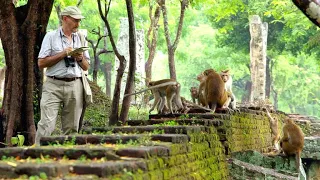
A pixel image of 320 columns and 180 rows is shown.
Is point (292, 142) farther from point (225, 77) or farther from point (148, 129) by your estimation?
point (148, 129)

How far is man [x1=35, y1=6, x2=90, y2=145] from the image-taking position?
27.1 feet

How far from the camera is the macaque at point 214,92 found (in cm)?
1195

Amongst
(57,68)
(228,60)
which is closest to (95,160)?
(57,68)

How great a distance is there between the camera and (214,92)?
11961mm

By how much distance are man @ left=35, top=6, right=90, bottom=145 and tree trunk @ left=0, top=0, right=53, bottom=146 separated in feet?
3.65

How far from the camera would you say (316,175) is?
56.7 feet

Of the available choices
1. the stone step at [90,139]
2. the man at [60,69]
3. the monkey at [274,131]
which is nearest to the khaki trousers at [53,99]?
the man at [60,69]

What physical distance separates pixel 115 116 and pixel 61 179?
24.2 feet

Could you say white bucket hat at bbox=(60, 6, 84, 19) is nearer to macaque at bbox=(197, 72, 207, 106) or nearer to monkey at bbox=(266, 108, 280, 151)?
macaque at bbox=(197, 72, 207, 106)

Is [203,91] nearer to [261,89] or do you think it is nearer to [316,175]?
[316,175]

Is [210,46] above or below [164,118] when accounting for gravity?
above

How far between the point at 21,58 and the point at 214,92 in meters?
3.95

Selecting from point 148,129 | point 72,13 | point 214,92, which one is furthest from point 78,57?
point 214,92

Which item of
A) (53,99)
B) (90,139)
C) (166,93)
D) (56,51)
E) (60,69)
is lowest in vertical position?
(90,139)
